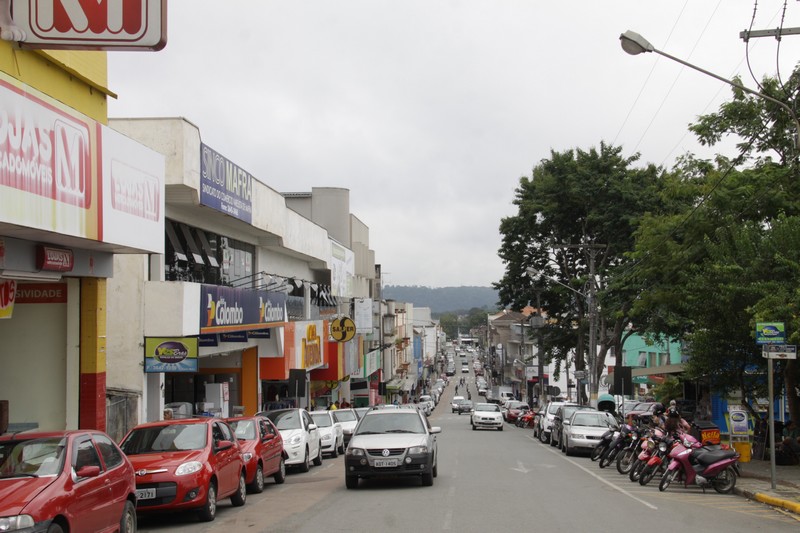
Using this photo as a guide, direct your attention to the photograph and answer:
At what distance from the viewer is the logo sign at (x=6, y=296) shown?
574 inches

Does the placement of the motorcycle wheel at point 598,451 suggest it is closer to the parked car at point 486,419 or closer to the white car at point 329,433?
the white car at point 329,433

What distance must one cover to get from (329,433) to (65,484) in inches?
721

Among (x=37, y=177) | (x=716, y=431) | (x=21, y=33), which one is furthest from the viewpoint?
(x=716, y=431)

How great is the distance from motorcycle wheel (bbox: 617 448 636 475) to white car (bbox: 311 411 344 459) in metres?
9.49

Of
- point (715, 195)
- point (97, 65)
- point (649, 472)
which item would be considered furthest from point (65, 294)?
point (715, 195)

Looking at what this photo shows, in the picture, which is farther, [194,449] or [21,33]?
[194,449]

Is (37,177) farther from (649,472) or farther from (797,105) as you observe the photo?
(797,105)

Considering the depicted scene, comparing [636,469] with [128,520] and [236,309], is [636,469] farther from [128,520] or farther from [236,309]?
[236,309]

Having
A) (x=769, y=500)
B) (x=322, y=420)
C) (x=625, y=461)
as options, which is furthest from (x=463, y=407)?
(x=769, y=500)

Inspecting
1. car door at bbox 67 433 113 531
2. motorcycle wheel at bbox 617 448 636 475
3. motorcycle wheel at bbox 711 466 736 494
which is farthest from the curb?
car door at bbox 67 433 113 531

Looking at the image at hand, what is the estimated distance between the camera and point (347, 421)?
106ft

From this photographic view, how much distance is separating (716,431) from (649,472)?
2.95 metres

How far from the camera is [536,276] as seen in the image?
4462cm

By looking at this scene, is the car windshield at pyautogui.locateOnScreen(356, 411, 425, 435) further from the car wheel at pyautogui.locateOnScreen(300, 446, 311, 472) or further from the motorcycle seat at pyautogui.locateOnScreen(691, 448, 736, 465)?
the motorcycle seat at pyautogui.locateOnScreen(691, 448, 736, 465)
